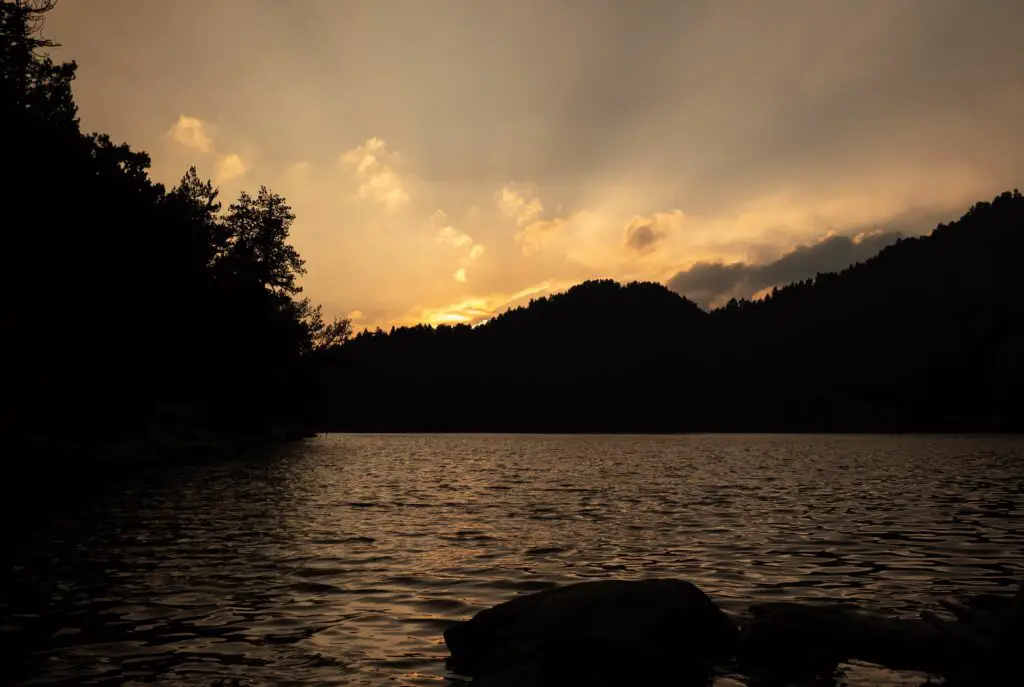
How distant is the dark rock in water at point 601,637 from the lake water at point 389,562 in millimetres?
876

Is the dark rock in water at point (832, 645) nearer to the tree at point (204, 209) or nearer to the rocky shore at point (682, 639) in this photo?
the rocky shore at point (682, 639)

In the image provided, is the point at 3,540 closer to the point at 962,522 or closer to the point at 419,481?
the point at 419,481

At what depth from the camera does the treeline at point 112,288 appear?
41.6 meters

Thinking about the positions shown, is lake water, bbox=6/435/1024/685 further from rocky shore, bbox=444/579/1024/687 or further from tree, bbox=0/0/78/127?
tree, bbox=0/0/78/127

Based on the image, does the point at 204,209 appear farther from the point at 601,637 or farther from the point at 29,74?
A: the point at 601,637

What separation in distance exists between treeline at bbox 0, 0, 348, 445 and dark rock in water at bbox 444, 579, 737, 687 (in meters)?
39.8

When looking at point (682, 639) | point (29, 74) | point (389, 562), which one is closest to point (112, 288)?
point (29, 74)

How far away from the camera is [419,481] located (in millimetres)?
43500

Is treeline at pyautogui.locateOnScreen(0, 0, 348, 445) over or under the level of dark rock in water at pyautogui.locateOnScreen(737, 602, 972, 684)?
over

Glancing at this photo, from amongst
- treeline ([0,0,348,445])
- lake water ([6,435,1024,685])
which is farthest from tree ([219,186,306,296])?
lake water ([6,435,1024,685])

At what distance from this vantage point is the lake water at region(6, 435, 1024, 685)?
10453 millimetres

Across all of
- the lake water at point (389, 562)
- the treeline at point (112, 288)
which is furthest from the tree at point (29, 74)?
the lake water at point (389, 562)

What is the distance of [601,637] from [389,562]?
929 centimetres

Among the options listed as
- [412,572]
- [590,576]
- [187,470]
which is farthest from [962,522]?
[187,470]
